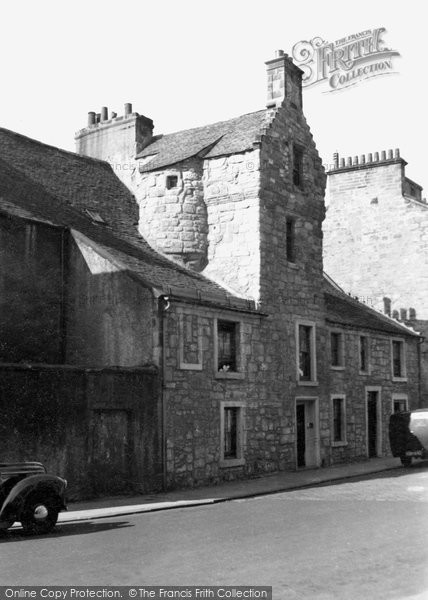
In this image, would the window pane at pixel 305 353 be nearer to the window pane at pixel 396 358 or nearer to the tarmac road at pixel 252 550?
the window pane at pixel 396 358

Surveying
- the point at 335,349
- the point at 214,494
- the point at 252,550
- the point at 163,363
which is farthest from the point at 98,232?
the point at 252,550

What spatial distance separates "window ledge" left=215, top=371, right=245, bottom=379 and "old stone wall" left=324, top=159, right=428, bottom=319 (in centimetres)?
1446

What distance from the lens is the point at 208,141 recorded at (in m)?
24.6

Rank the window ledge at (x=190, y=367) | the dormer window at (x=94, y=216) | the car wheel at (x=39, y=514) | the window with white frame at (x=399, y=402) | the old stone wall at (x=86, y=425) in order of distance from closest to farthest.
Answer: the car wheel at (x=39, y=514) < the old stone wall at (x=86, y=425) < the window ledge at (x=190, y=367) < the dormer window at (x=94, y=216) < the window with white frame at (x=399, y=402)

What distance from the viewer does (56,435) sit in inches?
627

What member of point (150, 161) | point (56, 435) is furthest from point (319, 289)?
point (56, 435)

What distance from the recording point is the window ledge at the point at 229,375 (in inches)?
801

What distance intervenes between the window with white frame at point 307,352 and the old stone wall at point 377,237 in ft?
33.7

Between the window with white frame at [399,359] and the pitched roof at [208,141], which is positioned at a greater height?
the pitched roof at [208,141]

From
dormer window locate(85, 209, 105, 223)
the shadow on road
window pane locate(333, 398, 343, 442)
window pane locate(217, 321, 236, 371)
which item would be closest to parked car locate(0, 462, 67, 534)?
the shadow on road

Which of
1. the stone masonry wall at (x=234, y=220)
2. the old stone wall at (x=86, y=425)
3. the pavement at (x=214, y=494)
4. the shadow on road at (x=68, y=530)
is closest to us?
the shadow on road at (x=68, y=530)

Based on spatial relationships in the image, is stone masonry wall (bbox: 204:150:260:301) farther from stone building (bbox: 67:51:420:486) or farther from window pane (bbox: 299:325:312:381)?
window pane (bbox: 299:325:312:381)

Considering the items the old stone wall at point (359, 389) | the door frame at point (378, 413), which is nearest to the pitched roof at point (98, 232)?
the old stone wall at point (359, 389)

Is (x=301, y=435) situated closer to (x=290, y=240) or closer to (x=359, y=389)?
(x=359, y=389)
